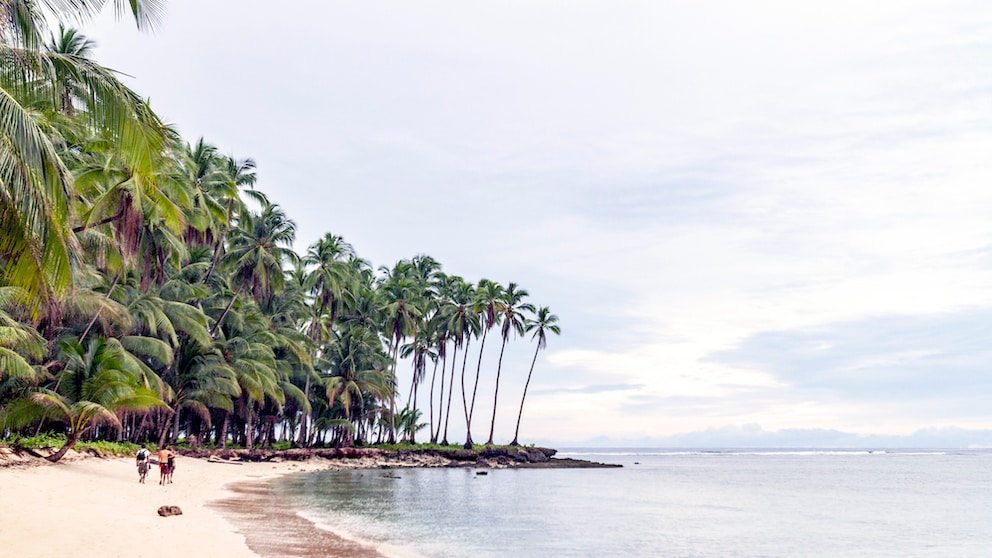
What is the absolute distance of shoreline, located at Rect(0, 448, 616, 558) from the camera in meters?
13.6

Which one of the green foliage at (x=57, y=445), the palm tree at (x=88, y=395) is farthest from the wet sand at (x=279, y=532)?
the green foliage at (x=57, y=445)

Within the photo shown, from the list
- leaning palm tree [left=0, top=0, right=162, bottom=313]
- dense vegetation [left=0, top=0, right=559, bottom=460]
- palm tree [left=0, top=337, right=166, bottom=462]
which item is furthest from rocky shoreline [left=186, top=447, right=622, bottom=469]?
leaning palm tree [left=0, top=0, right=162, bottom=313]

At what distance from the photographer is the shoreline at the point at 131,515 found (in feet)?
44.6

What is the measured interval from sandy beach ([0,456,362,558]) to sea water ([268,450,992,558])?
410 centimetres

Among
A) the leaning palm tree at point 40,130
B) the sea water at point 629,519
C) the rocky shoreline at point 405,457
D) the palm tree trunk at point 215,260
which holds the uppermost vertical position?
the palm tree trunk at point 215,260

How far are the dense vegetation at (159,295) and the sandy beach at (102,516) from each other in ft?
8.35

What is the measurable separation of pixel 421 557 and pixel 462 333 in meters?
57.3

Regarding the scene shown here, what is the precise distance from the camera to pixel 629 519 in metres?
30.4

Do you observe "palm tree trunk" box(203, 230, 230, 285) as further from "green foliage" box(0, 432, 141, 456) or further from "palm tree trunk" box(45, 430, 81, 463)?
"palm tree trunk" box(45, 430, 81, 463)

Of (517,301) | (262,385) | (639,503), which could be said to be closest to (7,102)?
(639,503)

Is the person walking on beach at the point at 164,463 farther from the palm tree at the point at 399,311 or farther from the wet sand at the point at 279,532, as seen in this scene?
the palm tree at the point at 399,311

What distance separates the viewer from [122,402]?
27.2 m

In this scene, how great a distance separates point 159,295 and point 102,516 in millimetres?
27727

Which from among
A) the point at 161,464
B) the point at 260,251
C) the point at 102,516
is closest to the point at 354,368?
the point at 260,251
